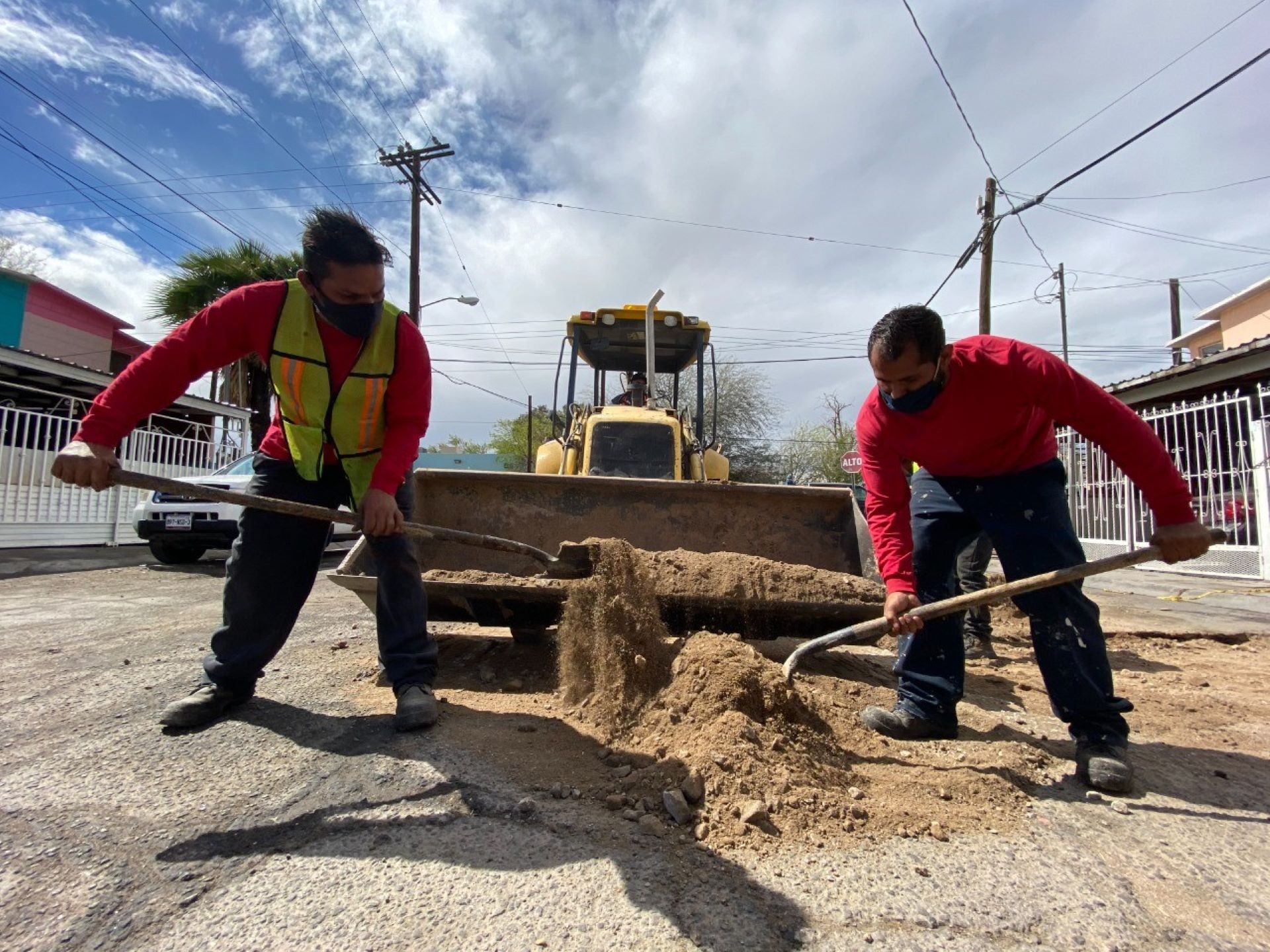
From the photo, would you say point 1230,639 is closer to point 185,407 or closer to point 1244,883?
point 1244,883

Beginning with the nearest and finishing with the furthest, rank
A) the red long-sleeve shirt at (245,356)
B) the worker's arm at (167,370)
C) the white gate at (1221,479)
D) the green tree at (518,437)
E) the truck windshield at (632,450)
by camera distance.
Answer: the worker's arm at (167,370), the red long-sleeve shirt at (245,356), the truck windshield at (632,450), the white gate at (1221,479), the green tree at (518,437)

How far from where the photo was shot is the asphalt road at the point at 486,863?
1415 mm

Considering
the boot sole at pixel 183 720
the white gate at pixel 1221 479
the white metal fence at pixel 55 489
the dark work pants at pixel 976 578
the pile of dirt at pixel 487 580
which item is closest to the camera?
the boot sole at pixel 183 720

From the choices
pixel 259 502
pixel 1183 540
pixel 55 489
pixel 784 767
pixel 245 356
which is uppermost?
pixel 245 356

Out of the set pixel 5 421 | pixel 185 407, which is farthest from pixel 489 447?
pixel 5 421

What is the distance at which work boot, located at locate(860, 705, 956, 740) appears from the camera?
259 centimetres

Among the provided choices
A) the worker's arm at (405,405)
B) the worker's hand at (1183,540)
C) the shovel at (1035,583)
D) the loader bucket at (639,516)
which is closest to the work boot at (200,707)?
the worker's arm at (405,405)

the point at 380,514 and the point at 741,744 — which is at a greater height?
the point at 380,514

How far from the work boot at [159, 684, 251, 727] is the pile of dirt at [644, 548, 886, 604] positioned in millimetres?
1730

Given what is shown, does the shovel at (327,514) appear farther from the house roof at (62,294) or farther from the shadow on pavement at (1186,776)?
the house roof at (62,294)

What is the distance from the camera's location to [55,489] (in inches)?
410

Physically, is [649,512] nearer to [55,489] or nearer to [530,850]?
[530,850]

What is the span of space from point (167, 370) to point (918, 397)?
2562 millimetres

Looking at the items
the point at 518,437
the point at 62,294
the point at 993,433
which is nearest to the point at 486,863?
the point at 993,433
